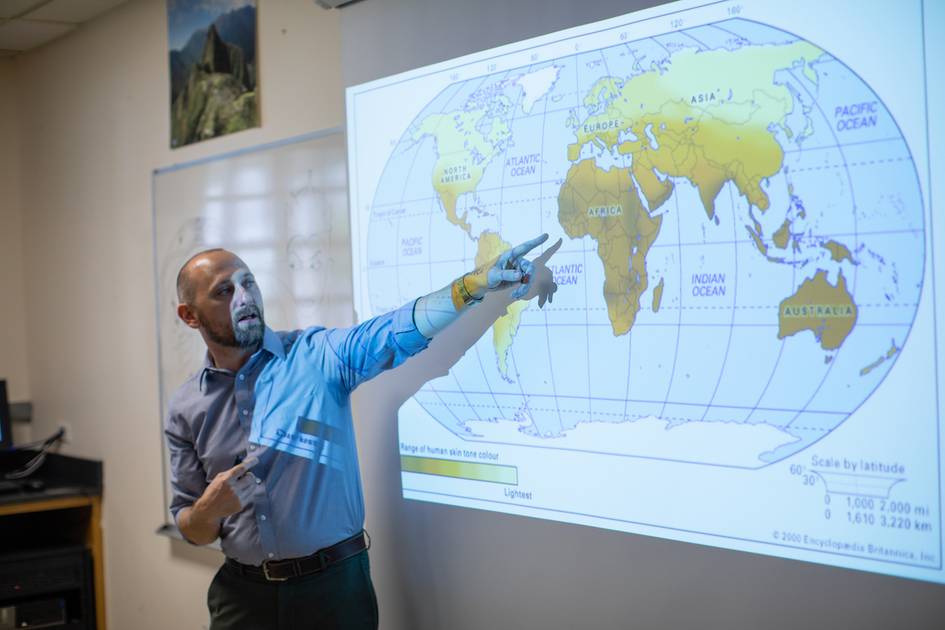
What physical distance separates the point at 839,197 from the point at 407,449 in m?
1.01

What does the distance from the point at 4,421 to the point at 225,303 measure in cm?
207

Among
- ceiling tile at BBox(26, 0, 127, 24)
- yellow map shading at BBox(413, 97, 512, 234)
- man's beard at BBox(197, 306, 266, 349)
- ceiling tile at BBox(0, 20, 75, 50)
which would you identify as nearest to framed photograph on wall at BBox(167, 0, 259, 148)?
ceiling tile at BBox(26, 0, 127, 24)

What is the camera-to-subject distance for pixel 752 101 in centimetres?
125

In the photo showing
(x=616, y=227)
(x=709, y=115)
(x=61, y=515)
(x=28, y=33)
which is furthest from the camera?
(x=61, y=515)

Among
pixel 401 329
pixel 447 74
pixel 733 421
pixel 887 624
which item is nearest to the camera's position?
pixel 887 624

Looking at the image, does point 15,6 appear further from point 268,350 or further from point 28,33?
point 268,350

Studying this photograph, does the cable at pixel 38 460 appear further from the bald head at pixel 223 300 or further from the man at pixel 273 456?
the bald head at pixel 223 300

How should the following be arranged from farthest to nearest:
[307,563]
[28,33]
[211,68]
Result: 1. [28,33]
2. [211,68]
3. [307,563]

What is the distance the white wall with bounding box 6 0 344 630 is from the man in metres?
0.89

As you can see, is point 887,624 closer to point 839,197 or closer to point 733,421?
point 733,421

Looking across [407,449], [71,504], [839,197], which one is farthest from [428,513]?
[71,504]

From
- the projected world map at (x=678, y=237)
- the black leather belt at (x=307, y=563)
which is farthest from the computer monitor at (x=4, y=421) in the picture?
the projected world map at (x=678, y=237)

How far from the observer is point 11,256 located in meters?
3.51

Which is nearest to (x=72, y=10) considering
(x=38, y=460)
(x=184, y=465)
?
(x=38, y=460)
